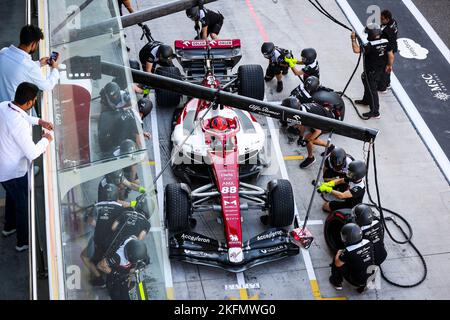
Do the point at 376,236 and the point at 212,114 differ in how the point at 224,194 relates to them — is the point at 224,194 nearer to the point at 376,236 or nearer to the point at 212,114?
the point at 212,114

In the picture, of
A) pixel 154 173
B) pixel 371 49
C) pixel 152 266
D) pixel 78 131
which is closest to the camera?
pixel 152 266

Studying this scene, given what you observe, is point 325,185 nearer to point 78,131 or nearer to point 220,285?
point 220,285

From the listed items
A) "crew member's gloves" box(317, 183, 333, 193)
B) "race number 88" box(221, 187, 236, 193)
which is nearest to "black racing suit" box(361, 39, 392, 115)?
"crew member's gloves" box(317, 183, 333, 193)

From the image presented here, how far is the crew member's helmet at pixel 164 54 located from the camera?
1374cm

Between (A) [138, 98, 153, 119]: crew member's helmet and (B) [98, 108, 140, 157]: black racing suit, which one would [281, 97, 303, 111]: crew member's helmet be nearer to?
(A) [138, 98, 153, 119]: crew member's helmet

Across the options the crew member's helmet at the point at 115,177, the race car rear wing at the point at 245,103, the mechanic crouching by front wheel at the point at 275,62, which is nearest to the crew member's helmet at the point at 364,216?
the race car rear wing at the point at 245,103

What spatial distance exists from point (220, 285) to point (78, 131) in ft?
11.6

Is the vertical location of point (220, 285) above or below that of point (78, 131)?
below

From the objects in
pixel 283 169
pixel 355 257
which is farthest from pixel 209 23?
pixel 355 257

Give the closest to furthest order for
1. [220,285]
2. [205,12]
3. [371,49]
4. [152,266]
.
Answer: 1. [152,266]
2. [220,285]
3. [371,49]
4. [205,12]

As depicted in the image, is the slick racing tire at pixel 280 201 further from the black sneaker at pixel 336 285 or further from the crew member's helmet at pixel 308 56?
the crew member's helmet at pixel 308 56

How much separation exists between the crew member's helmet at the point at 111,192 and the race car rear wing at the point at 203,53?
652 centimetres

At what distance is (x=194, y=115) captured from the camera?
1299cm

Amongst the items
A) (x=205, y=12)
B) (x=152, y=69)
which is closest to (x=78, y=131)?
(x=152, y=69)
